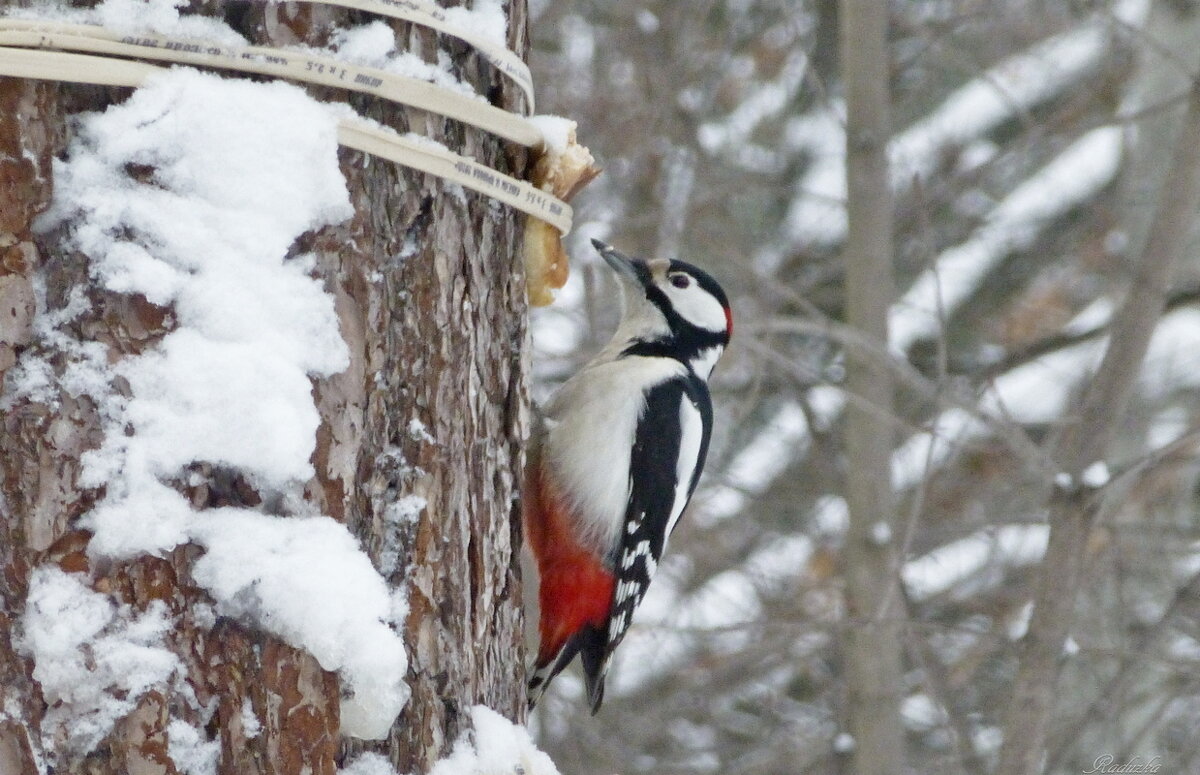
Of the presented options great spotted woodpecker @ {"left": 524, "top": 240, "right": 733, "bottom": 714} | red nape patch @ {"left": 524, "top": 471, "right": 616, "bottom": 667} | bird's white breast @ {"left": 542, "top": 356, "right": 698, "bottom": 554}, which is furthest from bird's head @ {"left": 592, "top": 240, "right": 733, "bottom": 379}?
red nape patch @ {"left": 524, "top": 471, "right": 616, "bottom": 667}

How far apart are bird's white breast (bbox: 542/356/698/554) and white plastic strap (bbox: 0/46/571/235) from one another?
92cm

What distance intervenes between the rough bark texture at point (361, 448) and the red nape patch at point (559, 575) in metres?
0.86

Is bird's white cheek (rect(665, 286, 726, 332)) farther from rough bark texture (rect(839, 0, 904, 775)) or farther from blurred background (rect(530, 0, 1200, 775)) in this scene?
rough bark texture (rect(839, 0, 904, 775))

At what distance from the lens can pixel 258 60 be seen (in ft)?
5.70

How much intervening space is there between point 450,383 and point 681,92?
3.70 m

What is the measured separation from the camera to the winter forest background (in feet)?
5.29

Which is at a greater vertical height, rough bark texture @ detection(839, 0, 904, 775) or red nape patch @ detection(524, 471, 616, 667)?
rough bark texture @ detection(839, 0, 904, 775)

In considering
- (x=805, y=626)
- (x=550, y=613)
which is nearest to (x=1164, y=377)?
(x=805, y=626)

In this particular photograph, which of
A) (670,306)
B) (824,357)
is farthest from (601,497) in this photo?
(824,357)

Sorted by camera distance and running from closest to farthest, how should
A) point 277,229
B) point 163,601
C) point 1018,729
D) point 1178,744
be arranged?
1. point 163,601
2. point 277,229
3. point 1018,729
4. point 1178,744

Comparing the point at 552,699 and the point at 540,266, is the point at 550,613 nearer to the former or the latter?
the point at 540,266

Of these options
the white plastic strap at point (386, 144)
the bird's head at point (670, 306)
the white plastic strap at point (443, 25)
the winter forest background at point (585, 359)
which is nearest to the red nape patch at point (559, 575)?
the bird's head at point (670, 306)

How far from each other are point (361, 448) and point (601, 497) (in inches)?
53.2

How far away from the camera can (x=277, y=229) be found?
1708 millimetres
